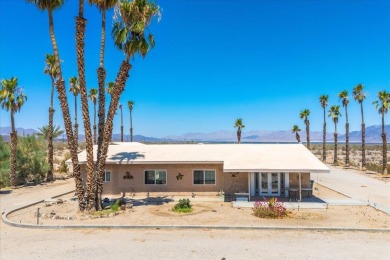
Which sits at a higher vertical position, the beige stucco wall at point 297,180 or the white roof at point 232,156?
the white roof at point 232,156

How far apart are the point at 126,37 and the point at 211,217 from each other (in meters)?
11.8

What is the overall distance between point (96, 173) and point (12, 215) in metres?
5.39

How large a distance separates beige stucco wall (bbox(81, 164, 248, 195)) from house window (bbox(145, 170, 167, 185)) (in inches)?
9.6

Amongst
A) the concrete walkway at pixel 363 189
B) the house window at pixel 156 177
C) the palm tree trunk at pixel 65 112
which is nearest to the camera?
the palm tree trunk at pixel 65 112

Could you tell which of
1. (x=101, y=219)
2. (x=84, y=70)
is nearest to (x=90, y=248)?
(x=101, y=219)

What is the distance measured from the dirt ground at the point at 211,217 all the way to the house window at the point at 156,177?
3.80m

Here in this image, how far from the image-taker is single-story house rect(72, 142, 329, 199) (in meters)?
25.1

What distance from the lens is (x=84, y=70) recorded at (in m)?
20.7

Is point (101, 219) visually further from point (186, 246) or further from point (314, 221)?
point (314, 221)

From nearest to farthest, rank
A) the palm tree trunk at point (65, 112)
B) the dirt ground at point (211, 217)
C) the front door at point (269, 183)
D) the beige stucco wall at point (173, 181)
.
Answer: the dirt ground at point (211, 217), the palm tree trunk at point (65, 112), the front door at point (269, 183), the beige stucco wall at point (173, 181)

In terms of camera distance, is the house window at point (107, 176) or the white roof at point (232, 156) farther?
the house window at point (107, 176)

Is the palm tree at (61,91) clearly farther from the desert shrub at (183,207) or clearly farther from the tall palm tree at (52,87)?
the tall palm tree at (52,87)

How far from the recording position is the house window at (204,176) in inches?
1040

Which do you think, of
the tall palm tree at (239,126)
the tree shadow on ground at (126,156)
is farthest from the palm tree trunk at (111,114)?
the tall palm tree at (239,126)
